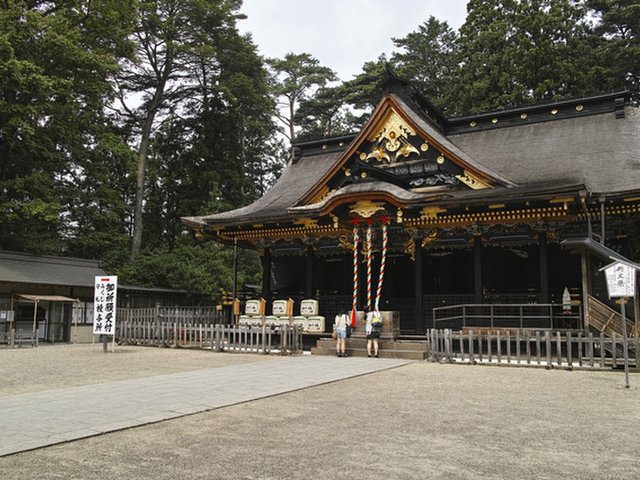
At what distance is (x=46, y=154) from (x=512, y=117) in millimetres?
21931

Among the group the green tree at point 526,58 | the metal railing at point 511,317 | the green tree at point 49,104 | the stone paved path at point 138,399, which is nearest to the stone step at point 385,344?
the metal railing at point 511,317

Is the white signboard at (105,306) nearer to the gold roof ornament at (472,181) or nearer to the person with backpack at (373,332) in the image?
the person with backpack at (373,332)

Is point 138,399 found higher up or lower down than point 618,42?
lower down

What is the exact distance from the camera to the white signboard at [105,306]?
16625 millimetres

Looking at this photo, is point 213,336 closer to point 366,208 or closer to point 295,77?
point 366,208

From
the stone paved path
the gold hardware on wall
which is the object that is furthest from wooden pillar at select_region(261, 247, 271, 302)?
the stone paved path

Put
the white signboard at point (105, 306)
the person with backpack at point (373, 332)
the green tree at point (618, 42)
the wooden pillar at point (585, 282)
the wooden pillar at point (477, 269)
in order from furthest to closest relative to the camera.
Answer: the green tree at point (618, 42) → the white signboard at point (105, 306) → the wooden pillar at point (477, 269) → the person with backpack at point (373, 332) → the wooden pillar at point (585, 282)

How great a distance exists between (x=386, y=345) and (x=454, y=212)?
465cm

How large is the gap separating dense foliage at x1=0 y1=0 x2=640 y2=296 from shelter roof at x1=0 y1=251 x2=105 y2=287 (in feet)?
8.26

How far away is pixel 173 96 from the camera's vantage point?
38.6 meters

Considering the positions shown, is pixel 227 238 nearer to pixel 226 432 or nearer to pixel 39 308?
pixel 39 308

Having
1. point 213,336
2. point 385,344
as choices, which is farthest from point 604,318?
point 213,336

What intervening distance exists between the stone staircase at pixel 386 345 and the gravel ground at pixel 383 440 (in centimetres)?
526

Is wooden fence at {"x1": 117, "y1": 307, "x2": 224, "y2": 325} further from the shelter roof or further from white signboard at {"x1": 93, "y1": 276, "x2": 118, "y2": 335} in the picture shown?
the shelter roof
